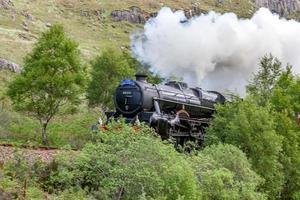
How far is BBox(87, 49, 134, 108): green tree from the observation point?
4331 centimetres

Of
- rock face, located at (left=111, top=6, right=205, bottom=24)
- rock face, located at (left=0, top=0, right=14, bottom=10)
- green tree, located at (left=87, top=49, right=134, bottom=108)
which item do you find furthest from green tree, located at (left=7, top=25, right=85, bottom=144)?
rock face, located at (left=111, top=6, right=205, bottom=24)

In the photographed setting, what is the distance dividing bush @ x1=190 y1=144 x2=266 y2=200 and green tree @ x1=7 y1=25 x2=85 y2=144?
13.6 metres

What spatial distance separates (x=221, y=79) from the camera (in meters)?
42.0

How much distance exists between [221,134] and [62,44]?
12541 millimetres

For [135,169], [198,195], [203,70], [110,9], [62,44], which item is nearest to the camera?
[135,169]

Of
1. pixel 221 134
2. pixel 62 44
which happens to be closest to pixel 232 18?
pixel 62 44

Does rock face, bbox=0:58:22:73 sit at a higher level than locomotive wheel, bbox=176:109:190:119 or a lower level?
higher

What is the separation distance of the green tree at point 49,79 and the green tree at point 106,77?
11.1 metres

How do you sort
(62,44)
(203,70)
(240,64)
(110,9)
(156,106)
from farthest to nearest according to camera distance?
(110,9)
(240,64)
(203,70)
(62,44)
(156,106)

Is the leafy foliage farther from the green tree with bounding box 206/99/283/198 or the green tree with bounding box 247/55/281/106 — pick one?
the green tree with bounding box 247/55/281/106

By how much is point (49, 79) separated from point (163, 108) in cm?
868

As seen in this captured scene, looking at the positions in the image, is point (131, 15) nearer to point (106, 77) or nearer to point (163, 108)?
point (106, 77)

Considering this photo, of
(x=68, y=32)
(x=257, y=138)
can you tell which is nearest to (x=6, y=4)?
(x=68, y=32)

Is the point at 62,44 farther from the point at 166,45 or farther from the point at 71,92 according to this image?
the point at 166,45
